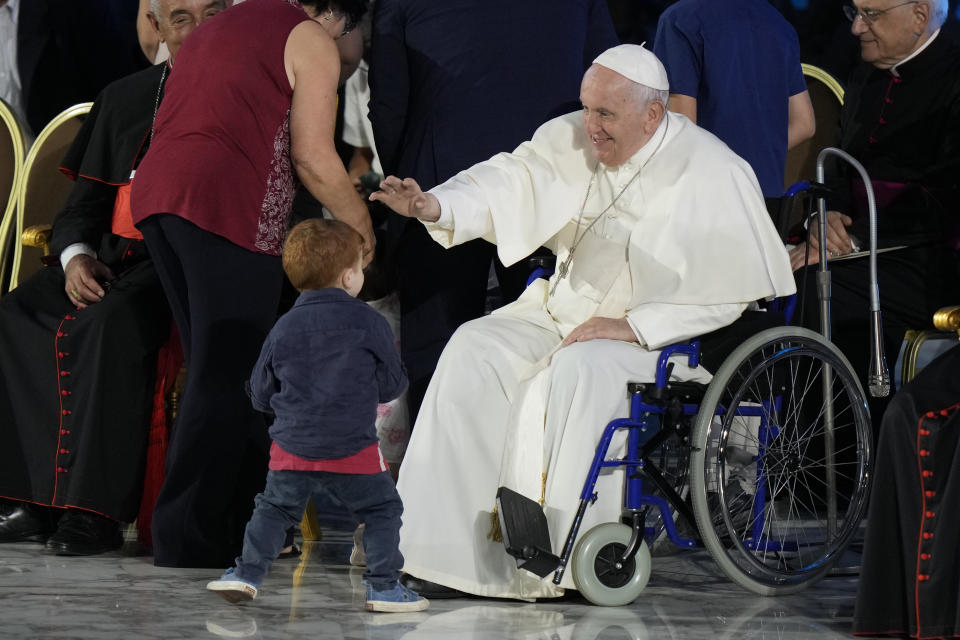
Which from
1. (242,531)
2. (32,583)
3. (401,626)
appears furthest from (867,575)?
(32,583)

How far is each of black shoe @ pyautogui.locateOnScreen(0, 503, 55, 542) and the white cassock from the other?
126 cm

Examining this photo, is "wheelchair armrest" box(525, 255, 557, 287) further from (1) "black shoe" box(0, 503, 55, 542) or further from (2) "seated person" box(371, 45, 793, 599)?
(1) "black shoe" box(0, 503, 55, 542)

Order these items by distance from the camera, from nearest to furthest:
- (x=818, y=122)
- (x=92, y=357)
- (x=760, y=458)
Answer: (x=760, y=458) → (x=92, y=357) → (x=818, y=122)

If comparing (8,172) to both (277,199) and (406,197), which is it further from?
(406,197)

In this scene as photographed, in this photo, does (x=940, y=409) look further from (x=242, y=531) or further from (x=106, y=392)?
(x=106, y=392)

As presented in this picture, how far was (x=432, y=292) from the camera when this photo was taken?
3.97 metres

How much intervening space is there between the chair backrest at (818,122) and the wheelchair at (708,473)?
1.55 m

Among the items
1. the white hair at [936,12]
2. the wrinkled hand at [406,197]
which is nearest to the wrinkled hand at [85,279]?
the wrinkled hand at [406,197]

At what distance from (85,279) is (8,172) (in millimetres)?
1033

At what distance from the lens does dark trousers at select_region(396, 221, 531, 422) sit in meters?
3.96

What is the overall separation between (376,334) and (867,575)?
1.17 meters

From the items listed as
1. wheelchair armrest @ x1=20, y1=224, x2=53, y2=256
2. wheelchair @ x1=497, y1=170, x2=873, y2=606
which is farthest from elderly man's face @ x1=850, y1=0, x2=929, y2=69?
wheelchair armrest @ x1=20, y1=224, x2=53, y2=256

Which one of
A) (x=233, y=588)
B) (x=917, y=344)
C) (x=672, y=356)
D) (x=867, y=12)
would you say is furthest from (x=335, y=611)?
(x=867, y=12)

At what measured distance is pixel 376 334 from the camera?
9.85 ft
